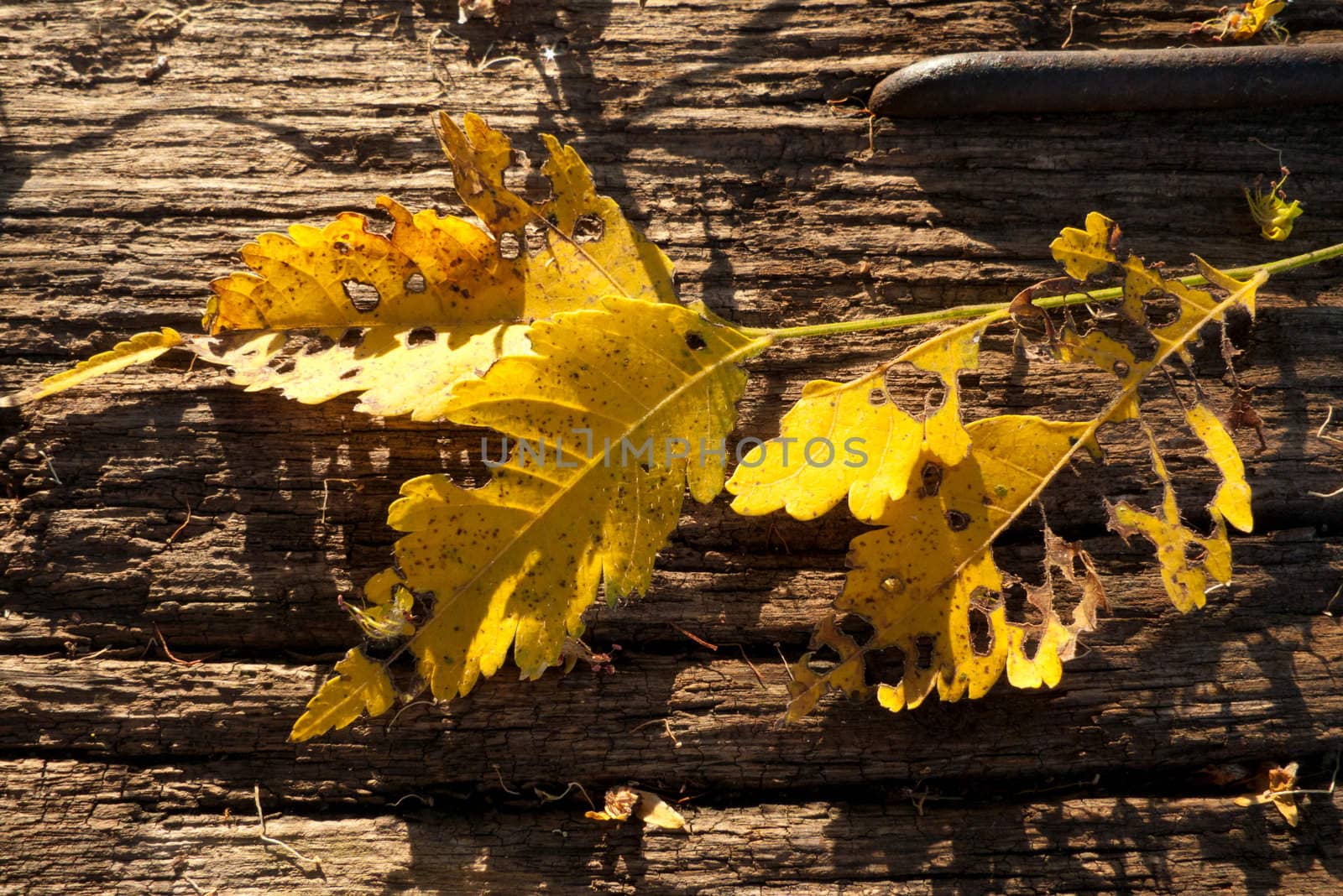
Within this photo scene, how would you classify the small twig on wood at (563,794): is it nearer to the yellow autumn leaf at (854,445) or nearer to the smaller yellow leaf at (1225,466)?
the yellow autumn leaf at (854,445)

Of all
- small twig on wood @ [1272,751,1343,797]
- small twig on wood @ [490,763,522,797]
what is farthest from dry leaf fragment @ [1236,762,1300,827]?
small twig on wood @ [490,763,522,797]

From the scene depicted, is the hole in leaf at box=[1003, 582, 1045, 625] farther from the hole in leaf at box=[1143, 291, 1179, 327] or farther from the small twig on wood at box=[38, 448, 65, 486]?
the small twig on wood at box=[38, 448, 65, 486]

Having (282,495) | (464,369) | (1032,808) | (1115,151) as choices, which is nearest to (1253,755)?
(1032,808)

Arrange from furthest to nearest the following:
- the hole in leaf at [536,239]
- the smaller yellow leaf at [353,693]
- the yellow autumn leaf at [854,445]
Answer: the hole in leaf at [536,239], the yellow autumn leaf at [854,445], the smaller yellow leaf at [353,693]

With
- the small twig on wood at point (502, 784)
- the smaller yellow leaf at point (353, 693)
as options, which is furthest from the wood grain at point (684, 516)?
the smaller yellow leaf at point (353, 693)

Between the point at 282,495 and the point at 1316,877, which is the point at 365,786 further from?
the point at 1316,877

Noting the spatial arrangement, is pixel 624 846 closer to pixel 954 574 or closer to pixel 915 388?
Answer: pixel 954 574

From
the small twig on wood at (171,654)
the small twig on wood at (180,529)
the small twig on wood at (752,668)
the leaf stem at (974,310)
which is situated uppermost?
the leaf stem at (974,310)
